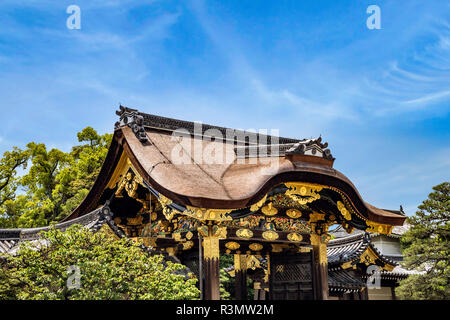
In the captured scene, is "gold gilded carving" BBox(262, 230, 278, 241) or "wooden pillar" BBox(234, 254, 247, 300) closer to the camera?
"gold gilded carving" BBox(262, 230, 278, 241)

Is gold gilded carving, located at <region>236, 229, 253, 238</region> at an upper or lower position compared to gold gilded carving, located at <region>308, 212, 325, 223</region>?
lower

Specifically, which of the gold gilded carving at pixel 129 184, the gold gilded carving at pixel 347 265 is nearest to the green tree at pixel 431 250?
the gold gilded carving at pixel 347 265

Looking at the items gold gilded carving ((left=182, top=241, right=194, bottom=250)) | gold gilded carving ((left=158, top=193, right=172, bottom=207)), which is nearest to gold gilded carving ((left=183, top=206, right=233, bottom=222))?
gold gilded carving ((left=158, top=193, right=172, bottom=207))

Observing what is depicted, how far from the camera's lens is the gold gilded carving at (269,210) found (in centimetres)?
1224

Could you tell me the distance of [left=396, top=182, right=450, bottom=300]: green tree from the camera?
15586 millimetres

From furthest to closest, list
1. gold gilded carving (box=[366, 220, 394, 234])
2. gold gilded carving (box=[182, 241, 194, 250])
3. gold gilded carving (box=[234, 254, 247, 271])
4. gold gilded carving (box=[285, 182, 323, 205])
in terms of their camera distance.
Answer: gold gilded carving (box=[234, 254, 247, 271]) → gold gilded carving (box=[366, 220, 394, 234]) → gold gilded carving (box=[182, 241, 194, 250]) → gold gilded carving (box=[285, 182, 323, 205])

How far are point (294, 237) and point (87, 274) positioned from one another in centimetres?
615

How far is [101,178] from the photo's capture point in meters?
12.5

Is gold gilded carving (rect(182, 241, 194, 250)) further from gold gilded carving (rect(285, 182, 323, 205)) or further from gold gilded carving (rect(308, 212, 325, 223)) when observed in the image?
gold gilded carving (rect(308, 212, 325, 223))

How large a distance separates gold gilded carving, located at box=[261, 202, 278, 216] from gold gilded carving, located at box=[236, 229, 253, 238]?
0.68 m

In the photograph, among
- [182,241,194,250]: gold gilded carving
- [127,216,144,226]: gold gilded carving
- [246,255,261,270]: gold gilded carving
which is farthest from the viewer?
[246,255,261,270]: gold gilded carving

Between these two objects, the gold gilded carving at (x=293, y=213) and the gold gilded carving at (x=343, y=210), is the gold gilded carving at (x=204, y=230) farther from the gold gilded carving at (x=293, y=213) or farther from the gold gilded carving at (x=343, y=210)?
the gold gilded carving at (x=343, y=210)
